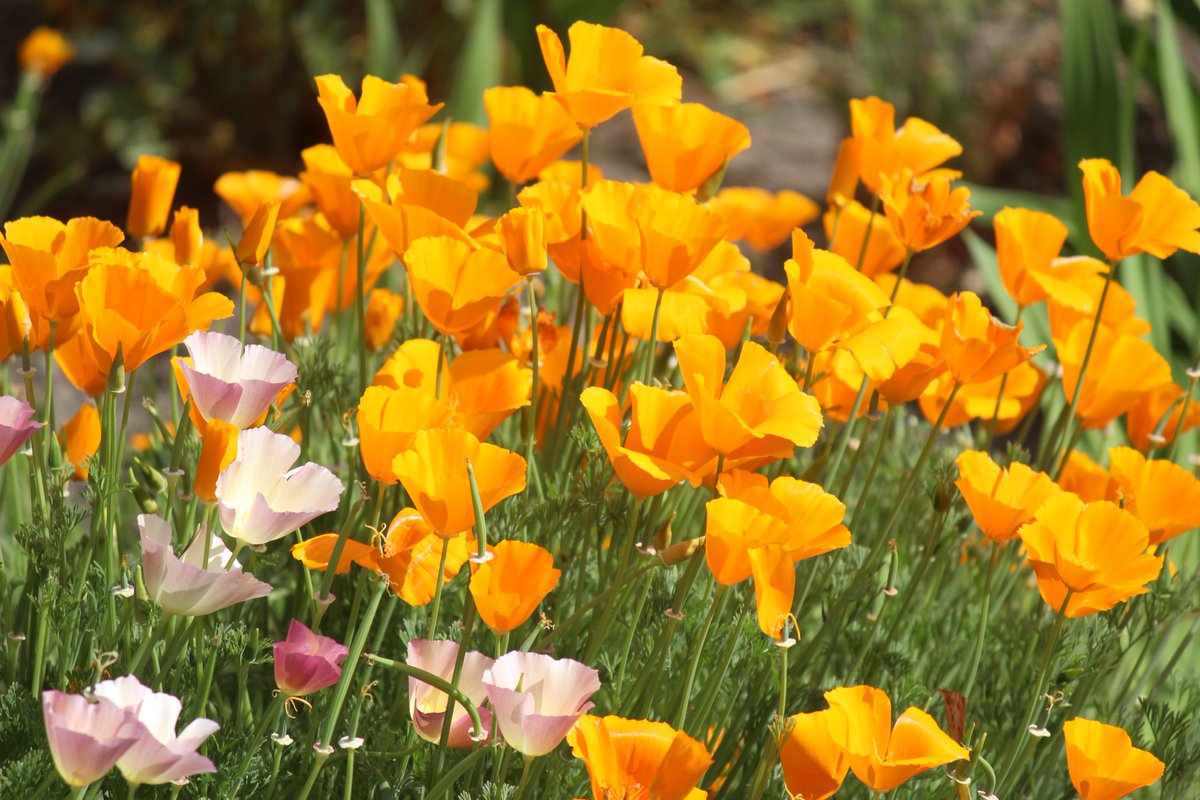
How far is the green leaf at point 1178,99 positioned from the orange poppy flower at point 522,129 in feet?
4.84

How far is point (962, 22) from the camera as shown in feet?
14.0

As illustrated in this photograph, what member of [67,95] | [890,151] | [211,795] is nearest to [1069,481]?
[890,151]

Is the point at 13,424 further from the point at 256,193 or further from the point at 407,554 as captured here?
the point at 256,193

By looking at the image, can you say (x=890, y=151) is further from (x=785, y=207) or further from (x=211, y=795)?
(x=211, y=795)

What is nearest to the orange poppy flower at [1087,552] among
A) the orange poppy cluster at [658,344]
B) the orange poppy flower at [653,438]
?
the orange poppy cluster at [658,344]

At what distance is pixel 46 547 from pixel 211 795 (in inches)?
7.6

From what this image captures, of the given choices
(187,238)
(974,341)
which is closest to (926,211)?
(974,341)

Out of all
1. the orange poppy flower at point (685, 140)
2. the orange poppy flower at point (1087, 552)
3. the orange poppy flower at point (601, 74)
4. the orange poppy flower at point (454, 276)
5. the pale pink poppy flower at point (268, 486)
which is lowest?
the orange poppy flower at point (1087, 552)

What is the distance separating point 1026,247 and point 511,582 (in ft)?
2.14

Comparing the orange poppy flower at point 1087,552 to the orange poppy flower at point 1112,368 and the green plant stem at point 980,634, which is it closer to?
the green plant stem at point 980,634

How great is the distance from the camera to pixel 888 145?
1267 mm

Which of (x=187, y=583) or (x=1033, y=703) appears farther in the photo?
(x=1033, y=703)

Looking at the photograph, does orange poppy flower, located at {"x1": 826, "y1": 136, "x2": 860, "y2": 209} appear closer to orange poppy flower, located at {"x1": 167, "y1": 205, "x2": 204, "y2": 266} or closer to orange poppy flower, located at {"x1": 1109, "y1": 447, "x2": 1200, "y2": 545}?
orange poppy flower, located at {"x1": 1109, "y1": 447, "x2": 1200, "y2": 545}

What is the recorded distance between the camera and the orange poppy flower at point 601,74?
1067mm
